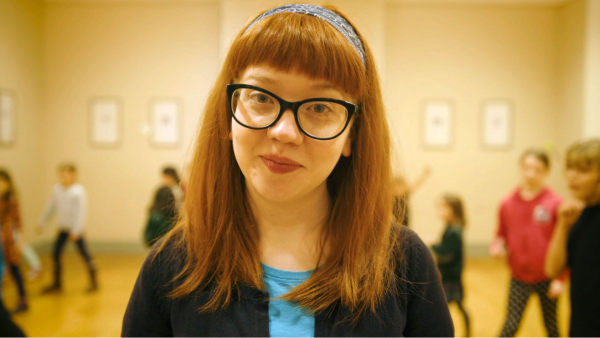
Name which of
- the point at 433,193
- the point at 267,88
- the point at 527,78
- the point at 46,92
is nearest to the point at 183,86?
the point at 46,92

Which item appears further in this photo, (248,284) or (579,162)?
(579,162)

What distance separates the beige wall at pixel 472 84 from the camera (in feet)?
18.6

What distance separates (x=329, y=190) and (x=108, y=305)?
348cm

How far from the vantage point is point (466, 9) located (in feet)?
18.5

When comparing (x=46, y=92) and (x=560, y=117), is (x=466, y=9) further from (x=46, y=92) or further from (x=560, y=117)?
(x=46, y=92)

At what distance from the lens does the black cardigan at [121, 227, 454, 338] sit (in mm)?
850

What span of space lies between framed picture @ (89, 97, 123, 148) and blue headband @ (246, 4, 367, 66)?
5.62 m

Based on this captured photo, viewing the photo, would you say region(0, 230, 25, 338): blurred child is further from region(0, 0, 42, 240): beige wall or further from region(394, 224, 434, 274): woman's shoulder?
region(0, 0, 42, 240): beige wall

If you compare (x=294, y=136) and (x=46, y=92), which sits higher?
(x=46, y=92)

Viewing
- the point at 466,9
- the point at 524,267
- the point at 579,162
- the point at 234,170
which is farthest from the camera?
the point at 466,9

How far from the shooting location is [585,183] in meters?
1.82

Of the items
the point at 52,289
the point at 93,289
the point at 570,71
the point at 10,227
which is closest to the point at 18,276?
the point at 10,227

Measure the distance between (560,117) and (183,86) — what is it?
544 centimetres

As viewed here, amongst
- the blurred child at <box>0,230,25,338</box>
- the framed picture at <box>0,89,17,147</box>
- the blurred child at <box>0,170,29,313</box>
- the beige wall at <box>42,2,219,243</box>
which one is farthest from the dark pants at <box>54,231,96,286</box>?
the blurred child at <box>0,230,25,338</box>
